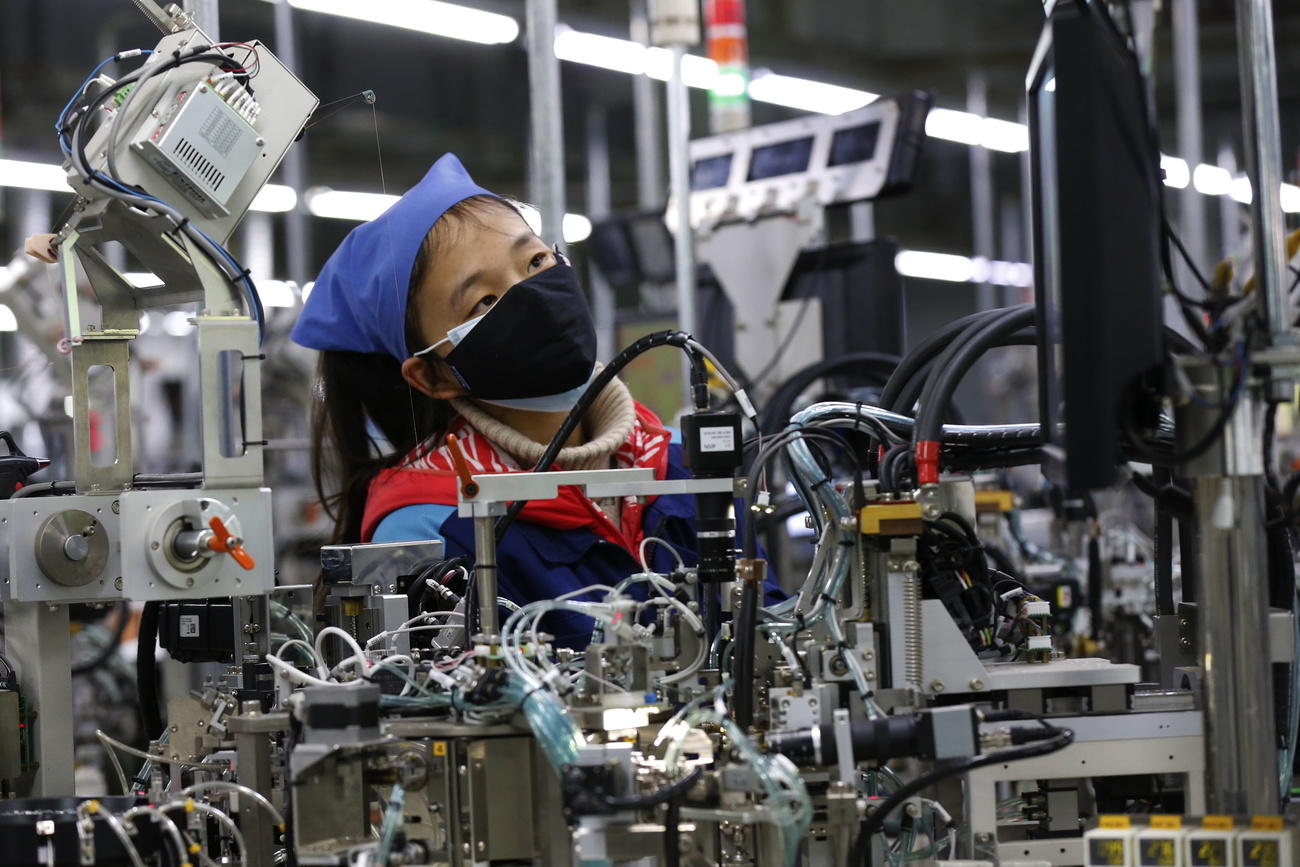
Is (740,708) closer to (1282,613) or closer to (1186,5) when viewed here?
(1282,613)

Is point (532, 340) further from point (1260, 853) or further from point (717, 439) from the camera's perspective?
point (1260, 853)

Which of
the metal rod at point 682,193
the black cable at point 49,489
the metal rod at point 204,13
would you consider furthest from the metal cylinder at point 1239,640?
the metal rod at point 682,193

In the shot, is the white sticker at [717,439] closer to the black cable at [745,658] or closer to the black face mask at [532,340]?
the black cable at [745,658]

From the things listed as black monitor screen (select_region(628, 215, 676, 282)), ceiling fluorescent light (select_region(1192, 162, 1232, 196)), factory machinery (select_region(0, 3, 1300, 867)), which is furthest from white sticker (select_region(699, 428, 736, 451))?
ceiling fluorescent light (select_region(1192, 162, 1232, 196))

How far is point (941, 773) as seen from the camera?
1745 mm

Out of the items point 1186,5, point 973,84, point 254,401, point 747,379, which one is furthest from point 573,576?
point 973,84

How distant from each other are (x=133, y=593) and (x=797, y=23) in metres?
8.34

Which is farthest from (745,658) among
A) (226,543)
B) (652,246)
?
(652,246)

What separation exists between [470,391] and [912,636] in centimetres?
120

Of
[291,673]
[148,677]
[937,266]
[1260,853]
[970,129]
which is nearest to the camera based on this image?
[1260,853]

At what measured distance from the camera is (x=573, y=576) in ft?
9.02

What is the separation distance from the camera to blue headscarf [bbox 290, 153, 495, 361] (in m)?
2.89

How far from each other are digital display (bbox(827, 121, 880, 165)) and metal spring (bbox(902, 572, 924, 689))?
324cm

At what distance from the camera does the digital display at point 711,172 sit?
17.8ft
